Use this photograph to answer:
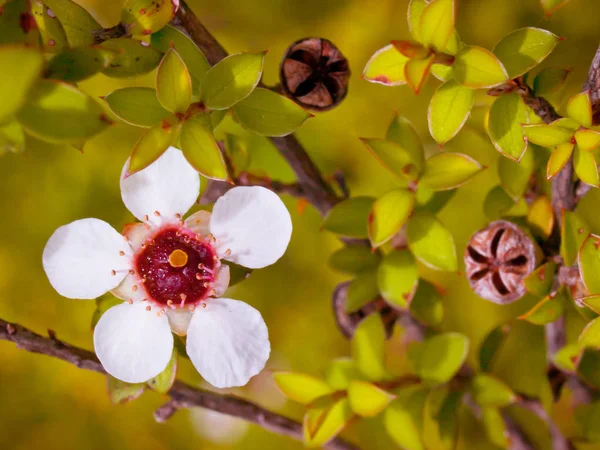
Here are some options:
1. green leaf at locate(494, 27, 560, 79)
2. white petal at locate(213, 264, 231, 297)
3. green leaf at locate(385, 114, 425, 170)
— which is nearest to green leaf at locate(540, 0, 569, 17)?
green leaf at locate(494, 27, 560, 79)

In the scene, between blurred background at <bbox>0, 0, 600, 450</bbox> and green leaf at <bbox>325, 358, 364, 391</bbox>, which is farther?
blurred background at <bbox>0, 0, 600, 450</bbox>

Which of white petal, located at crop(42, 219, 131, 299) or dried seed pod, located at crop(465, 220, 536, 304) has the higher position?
white petal, located at crop(42, 219, 131, 299)

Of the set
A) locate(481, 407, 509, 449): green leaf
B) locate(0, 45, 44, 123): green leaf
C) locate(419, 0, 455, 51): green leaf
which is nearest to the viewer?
locate(0, 45, 44, 123): green leaf

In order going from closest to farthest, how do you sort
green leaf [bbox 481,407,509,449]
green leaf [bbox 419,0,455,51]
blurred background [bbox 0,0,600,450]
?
green leaf [bbox 419,0,455,51]
green leaf [bbox 481,407,509,449]
blurred background [bbox 0,0,600,450]

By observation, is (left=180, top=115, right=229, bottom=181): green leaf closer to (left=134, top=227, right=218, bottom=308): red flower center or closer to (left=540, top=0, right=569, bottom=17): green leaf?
(left=134, top=227, right=218, bottom=308): red flower center

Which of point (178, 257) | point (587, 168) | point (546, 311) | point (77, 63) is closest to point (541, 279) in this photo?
point (546, 311)

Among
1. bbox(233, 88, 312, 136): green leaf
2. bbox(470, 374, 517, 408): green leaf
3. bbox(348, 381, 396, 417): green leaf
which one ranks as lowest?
bbox(470, 374, 517, 408): green leaf

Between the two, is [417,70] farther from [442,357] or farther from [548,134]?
[442,357]
